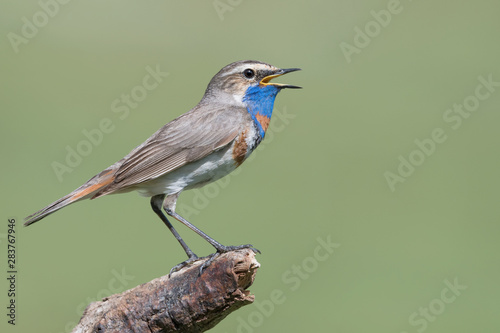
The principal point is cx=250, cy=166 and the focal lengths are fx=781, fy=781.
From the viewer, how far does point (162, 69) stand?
22.2 meters

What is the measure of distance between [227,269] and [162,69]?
1605 centimetres

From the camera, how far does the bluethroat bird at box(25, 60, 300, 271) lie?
8242 mm

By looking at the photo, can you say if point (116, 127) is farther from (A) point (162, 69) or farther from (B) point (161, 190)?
(B) point (161, 190)

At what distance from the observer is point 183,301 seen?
6828 millimetres

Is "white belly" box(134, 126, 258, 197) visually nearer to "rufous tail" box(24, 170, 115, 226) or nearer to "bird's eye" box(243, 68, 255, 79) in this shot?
"rufous tail" box(24, 170, 115, 226)

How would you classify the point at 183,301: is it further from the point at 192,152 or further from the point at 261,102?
the point at 261,102

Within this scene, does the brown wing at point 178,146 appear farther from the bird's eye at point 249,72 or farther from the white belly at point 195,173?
the bird's eye at point 249,72

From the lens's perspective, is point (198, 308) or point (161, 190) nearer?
point (198, 308)

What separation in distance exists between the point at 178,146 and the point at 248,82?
1.14 metres

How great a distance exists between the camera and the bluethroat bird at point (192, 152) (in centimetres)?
824

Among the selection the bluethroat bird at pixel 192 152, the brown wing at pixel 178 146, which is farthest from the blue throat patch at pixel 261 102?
the brown wing at pixel 178 146

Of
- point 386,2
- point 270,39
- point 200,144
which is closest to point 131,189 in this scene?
point 200,144

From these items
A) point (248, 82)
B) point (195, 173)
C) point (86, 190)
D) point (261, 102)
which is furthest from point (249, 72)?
point (86, 190)

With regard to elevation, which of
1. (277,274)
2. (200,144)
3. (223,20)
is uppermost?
(223,20)
